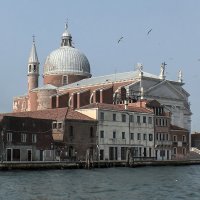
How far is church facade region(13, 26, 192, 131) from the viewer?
6912 centimetres

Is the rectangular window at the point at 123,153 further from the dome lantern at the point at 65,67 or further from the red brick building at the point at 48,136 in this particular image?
the dome lantern at the point at 65,67

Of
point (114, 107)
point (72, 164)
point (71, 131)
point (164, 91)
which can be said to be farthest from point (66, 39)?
point (72, 164)

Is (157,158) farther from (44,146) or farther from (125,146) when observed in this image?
(44,146)

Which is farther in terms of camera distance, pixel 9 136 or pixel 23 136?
pixel 23 136

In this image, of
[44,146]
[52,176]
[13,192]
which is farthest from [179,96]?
[13,192]

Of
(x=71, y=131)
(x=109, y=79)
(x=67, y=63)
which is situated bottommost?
(x=71, y=131)

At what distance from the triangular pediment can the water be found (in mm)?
27193

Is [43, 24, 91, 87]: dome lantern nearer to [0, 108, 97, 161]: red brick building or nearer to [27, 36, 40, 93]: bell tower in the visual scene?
[27, 36, 40, 93]: bell tower

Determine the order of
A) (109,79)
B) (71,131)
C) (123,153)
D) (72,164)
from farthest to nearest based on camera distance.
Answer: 1. (109,79)
2. (123,153)
3. (71,131)
4. (72,164)

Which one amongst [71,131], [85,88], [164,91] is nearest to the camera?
[71,131]

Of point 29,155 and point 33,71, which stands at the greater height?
point 33,71

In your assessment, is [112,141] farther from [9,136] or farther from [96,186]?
[96,186]

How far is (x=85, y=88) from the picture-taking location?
2926 inches

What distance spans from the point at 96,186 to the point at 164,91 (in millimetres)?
39067
